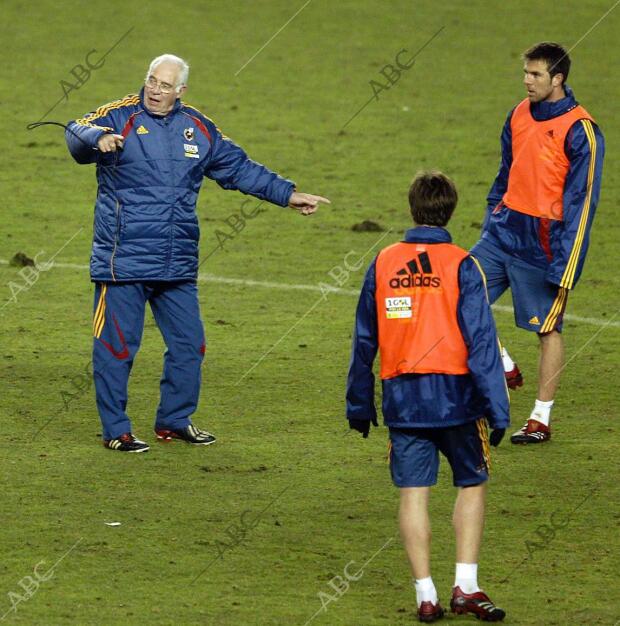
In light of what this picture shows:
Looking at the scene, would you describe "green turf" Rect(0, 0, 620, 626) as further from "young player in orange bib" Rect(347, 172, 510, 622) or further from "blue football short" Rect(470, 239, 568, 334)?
"blue football short" Rect(470, 239, 568, 334)

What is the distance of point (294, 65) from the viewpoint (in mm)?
21078

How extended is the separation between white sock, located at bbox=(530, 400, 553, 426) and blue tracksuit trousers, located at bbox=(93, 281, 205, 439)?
1.92 meters

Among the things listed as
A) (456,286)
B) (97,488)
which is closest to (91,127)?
(97,488)

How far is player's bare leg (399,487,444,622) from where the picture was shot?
6.47 meters

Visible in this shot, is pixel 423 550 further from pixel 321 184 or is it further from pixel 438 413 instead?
pixel 321 184

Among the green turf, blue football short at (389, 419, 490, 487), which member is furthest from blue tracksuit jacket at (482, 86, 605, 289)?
blue football short at (389, 419, 490, 487)

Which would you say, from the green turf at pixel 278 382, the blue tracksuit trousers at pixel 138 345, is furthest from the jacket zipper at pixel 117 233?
the green turf at pixel 278 382

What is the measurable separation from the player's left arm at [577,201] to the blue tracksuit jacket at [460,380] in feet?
8.50

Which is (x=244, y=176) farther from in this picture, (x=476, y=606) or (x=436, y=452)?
(x=476, y=606)

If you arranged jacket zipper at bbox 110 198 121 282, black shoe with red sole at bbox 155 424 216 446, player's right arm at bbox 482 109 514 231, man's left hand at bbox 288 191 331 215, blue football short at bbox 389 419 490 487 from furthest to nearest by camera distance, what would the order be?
1. player's right arm at bbox 482 109 514 231
2. black shoe with red sole at bbox 155 424 216 446
3. man's left hand at bbox 288 191 331 215
4. jacket zipper at bbox 110 198 121 282
5. blue football short at bbox 389 419 490 487

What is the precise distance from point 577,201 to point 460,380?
2.81 m

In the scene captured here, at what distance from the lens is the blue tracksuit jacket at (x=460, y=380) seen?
6.52 m

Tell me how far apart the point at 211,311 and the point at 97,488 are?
412 centimetres

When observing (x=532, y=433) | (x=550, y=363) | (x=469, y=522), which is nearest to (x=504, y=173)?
(x=550, y=363)
